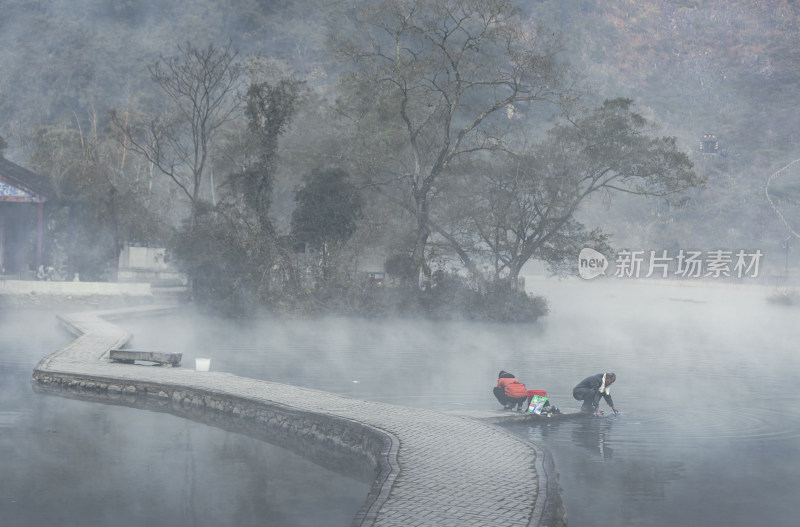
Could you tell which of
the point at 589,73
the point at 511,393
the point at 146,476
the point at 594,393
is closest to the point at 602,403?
the point at 594,393

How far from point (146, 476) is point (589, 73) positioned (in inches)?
5260

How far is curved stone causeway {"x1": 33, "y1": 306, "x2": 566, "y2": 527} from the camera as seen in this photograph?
930 centimetres

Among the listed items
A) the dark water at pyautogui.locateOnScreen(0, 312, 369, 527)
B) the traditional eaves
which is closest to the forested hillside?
the traditional eaves

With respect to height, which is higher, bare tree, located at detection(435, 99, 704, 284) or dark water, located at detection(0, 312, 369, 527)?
bare tree, located at detection(435, 99, 704, 284)

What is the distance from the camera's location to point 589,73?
456ft

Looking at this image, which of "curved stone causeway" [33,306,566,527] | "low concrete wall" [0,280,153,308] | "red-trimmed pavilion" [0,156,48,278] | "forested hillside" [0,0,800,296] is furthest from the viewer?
"forested hillside" [0,0,800,296]

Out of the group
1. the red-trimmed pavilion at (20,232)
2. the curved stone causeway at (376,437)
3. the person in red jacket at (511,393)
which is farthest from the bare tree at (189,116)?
the person in red jacket at (511,393)

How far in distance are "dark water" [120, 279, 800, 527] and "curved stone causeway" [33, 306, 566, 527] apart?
940mm

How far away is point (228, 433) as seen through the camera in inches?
583

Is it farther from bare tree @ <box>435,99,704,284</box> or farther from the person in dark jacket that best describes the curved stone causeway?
bare tree @ <box>435,99,704,284</box>

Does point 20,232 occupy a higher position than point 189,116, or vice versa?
point 189,116

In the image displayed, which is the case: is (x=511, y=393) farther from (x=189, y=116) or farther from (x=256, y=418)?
(x=189, y=116)

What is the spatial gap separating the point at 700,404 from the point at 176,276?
153 ft

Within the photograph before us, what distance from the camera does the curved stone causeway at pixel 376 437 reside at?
366 inches
